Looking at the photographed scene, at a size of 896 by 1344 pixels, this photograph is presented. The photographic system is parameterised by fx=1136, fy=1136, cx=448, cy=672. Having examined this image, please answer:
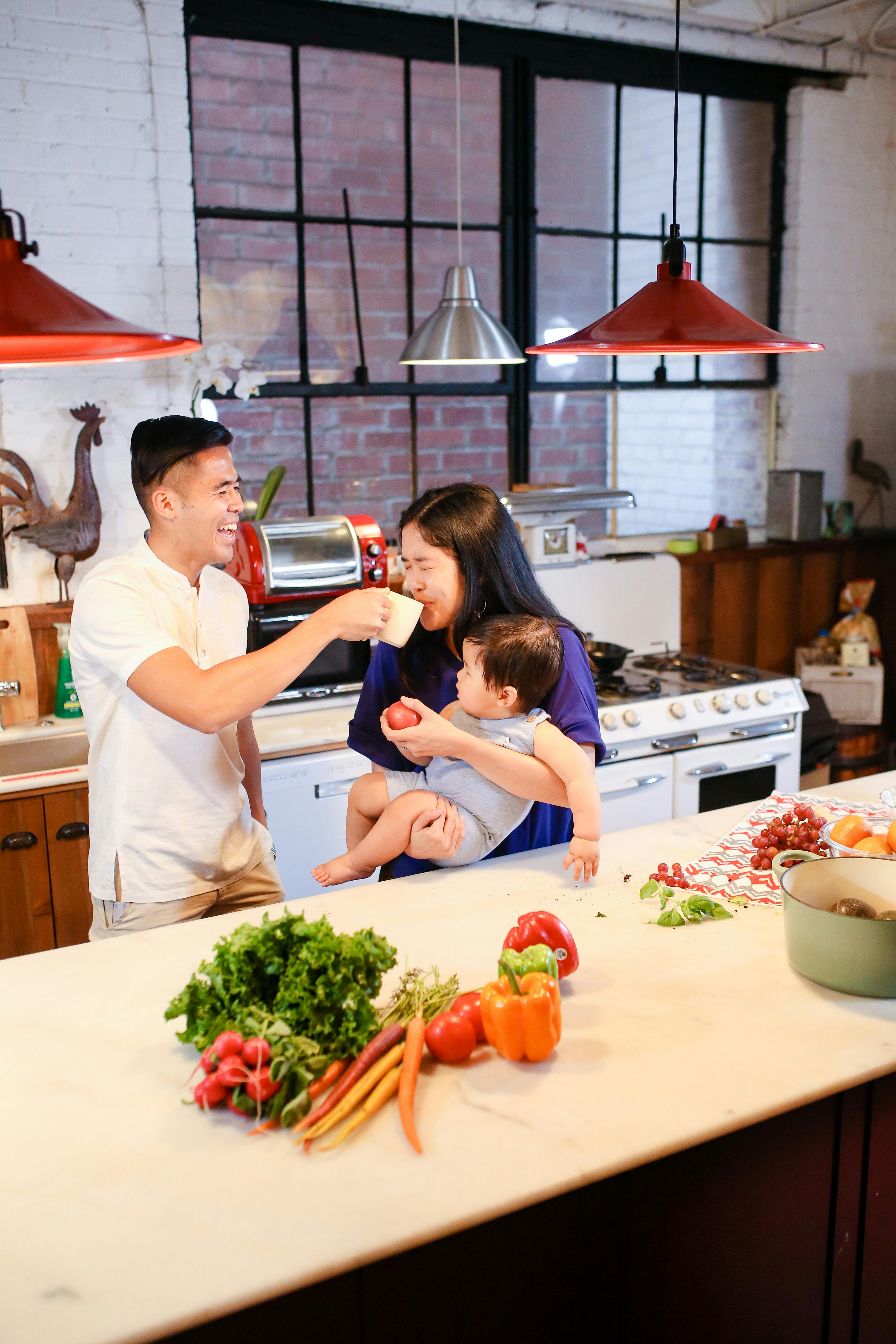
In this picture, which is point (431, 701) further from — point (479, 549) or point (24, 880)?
point (24, 880)

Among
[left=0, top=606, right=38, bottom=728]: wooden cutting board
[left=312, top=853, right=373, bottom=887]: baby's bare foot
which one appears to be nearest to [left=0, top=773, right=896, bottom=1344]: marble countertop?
[left=312, top=853, right=373, bottom=887]: baby's bare foot

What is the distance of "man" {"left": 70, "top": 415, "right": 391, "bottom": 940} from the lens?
2.09 meters

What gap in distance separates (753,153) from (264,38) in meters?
2.40

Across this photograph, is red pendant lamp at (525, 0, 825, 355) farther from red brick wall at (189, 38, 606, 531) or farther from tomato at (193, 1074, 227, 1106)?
red brick wall at (189, 38, 606, 531)

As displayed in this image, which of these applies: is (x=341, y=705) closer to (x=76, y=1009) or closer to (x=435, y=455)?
(x=435, y=455)

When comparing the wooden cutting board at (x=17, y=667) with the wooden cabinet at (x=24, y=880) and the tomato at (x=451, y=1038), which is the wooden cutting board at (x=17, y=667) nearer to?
the wooden cabinet at (x=24, y=880)

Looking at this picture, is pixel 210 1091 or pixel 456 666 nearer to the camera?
pixel 210 1091

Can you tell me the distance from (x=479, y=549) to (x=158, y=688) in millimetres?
687

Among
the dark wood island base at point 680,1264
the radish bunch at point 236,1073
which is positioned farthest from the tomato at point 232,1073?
the dark wood island base at point 680,1264

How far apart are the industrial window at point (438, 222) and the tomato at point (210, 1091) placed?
127 inches

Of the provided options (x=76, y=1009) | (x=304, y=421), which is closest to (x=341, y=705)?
(x=304, y=421)

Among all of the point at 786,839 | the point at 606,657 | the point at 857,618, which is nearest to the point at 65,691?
the point at 606,657

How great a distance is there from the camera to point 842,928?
169 cm

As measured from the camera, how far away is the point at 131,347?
4.80ft
